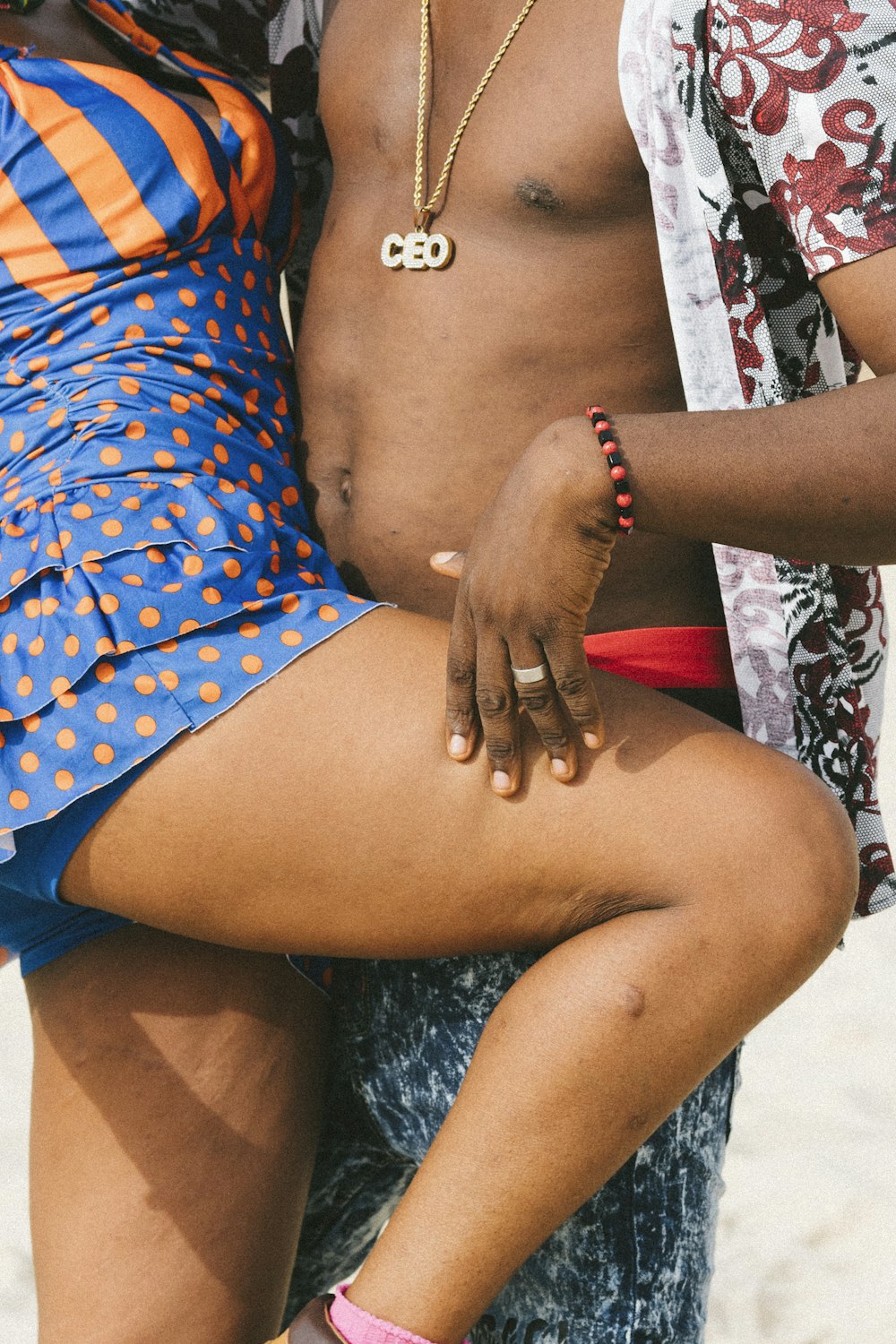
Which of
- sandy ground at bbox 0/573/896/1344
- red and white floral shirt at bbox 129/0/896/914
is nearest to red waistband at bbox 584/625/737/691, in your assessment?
red and white floral shirt at bbox 129/0/896/914

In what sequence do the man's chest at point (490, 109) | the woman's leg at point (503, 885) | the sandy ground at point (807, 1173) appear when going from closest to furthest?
the woman's leg at point (503, 885) < the man's chest at point (490, 109) < the sandy ground at point (807, 1173)

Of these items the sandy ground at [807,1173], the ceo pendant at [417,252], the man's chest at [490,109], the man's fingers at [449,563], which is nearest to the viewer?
the man's fingers at [449,563]

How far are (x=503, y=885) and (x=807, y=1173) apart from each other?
193cm

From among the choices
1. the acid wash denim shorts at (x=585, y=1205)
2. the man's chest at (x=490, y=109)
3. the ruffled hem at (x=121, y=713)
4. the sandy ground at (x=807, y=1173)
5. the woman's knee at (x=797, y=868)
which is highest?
the man's chest at (x=490, y=109)

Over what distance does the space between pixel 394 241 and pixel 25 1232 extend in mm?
2235

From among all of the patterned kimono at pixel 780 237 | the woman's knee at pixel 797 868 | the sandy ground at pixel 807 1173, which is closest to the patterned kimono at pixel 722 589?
the patterned kimono at pixel 780 237

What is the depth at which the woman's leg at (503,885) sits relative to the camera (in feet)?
3.72

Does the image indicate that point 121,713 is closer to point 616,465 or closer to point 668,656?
point 616,465

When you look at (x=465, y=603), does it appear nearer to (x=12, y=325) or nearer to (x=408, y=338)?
(x=408, y=338)

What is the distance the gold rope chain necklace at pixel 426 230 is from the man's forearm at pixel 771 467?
1.59 feet

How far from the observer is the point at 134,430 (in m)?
1.36

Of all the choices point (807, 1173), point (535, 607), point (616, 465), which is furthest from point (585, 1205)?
point (807, 1173)

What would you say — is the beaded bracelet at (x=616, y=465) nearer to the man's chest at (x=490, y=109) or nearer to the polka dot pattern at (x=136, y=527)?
the polka dot pattern at (x=136, y=527)

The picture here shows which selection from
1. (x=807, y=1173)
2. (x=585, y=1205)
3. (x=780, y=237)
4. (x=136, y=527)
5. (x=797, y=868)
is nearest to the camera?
(x=797, y=868)
